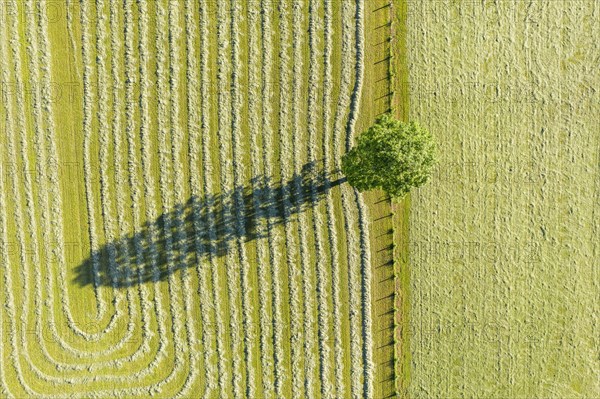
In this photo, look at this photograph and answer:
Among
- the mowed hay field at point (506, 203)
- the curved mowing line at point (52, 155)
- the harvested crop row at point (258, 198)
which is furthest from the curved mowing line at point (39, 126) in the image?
the mowed hay field at point (506, 203)

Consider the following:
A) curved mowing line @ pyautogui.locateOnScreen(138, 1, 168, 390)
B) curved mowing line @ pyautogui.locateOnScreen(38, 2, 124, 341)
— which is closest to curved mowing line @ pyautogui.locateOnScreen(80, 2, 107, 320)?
curved mowing line @ pyautogui.locateOnScreen(38, 2, 124, 341)

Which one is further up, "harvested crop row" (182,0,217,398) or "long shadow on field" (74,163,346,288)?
"harvested crop row" (182,0,217,398)

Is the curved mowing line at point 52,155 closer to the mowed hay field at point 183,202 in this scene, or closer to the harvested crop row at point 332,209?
the mowed hay field at point 183,202

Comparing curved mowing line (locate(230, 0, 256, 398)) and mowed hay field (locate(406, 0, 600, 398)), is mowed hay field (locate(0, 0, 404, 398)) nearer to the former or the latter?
curved mowing line (locate(230, 0, 256, 398))

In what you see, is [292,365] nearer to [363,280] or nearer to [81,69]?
[363,280]

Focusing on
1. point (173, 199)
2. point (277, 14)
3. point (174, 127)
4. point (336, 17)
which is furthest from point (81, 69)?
point (336, 17)

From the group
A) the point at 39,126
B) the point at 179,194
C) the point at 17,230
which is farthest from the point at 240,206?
the point at 17,230

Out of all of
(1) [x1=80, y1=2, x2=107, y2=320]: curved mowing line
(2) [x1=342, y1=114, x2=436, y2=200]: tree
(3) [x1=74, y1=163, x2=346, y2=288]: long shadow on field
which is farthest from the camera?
(3) [x1=74, y1=163, x2=346, y2=288]: long shadow on field
